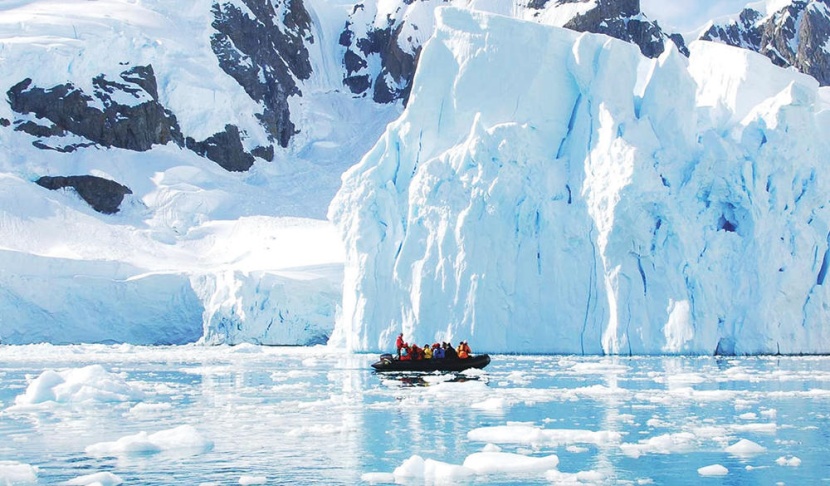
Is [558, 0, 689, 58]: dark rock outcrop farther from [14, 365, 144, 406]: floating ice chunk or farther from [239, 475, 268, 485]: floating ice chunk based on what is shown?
[239, 475, 268, 485]: floating ice chunk

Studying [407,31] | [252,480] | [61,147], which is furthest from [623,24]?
[252,480]

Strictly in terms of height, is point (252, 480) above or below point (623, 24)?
below

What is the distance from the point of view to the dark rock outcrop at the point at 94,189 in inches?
Answer: 2128

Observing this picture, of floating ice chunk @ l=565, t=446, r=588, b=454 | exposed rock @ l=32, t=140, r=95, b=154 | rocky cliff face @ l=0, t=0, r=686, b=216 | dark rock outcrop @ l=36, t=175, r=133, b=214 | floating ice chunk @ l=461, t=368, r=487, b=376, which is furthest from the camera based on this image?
rocky cliff face @ l=0, t=0, r=686, b=216

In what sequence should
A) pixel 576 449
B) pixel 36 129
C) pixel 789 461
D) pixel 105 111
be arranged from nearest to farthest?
pixel 789 461 < pixel 576 449 < pixel 36 129 < pixel 105 111

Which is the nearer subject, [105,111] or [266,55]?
[105,111]

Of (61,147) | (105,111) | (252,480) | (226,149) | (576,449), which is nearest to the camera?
(252,480)

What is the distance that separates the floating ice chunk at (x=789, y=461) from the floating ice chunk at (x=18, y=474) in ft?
25.1

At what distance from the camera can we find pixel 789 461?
1085cm

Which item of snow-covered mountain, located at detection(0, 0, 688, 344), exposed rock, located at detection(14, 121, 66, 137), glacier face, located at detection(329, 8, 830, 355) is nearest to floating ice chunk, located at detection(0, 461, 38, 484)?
glacier face, located at detection(329, 8, 830, 355)

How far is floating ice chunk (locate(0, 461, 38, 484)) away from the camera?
10.1 meters

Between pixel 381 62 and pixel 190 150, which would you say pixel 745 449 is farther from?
pixel 381 62

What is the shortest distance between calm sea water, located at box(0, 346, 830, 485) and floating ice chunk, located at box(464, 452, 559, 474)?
14 centimetres

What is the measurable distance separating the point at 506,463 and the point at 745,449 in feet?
9.67
